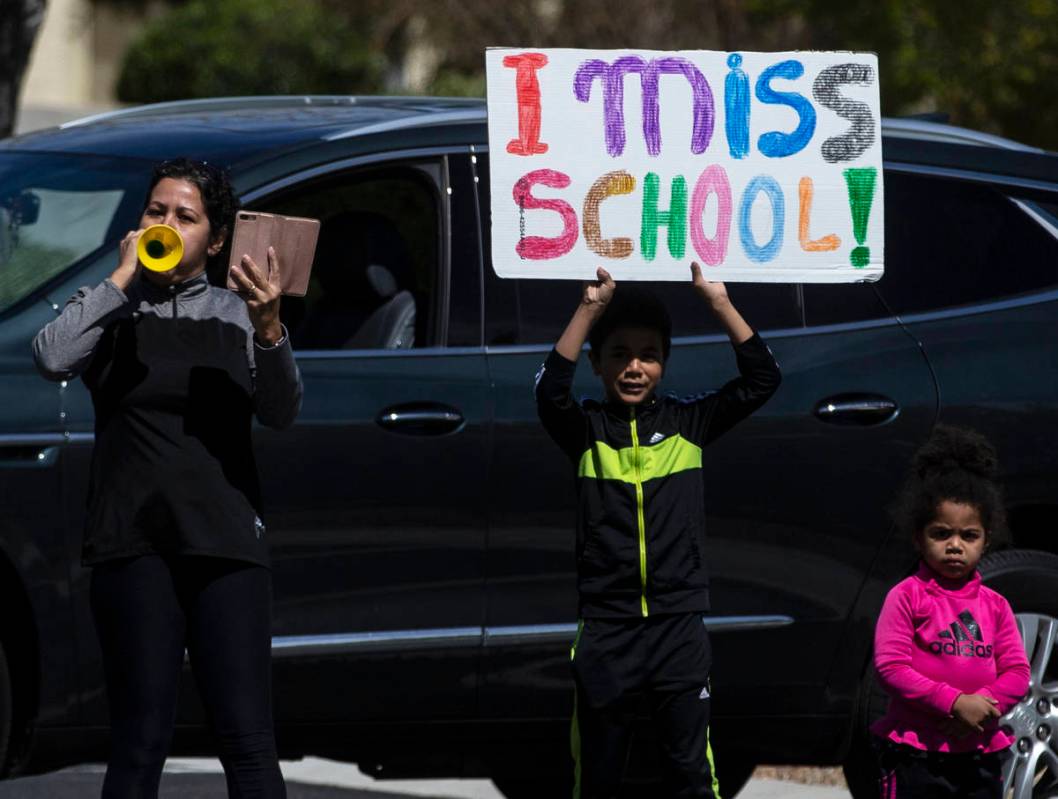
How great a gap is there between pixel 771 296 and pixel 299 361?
1237 millimetres

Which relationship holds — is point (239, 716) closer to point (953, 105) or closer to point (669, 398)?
point (669, 398)

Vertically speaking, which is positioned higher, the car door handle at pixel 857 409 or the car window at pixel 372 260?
the car window at pixel 372 260

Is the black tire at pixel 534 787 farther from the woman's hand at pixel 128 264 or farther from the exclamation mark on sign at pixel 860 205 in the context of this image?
the woman's hand at pixel 128 264

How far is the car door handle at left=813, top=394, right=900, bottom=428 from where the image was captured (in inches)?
205

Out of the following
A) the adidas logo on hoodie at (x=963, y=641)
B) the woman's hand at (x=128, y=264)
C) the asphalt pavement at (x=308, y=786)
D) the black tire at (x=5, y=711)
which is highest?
the woman's hand at (x=128, y=264)

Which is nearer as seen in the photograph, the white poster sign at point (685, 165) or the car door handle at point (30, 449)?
the white poster sign at point (685, 165)

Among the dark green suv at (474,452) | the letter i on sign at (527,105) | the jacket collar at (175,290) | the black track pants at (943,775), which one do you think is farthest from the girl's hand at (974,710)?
the jacket collar at (175,290)

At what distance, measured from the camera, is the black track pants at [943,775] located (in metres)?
4.40

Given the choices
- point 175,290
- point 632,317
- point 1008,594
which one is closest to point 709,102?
point 632,317

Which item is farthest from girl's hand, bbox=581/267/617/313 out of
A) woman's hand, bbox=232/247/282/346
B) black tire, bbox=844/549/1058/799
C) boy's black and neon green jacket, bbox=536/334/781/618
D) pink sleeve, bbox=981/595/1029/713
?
black tire, bbox=844/549/1058/799

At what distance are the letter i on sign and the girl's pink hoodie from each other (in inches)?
48.4

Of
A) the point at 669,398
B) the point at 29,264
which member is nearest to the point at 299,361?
the point at 29,264

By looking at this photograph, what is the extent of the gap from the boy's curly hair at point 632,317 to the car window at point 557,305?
0.75m

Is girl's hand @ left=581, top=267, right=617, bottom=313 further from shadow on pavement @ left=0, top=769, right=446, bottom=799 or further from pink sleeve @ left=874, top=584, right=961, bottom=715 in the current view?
shadow on pavement @ left=0, top=769, right=446, bottom=799
